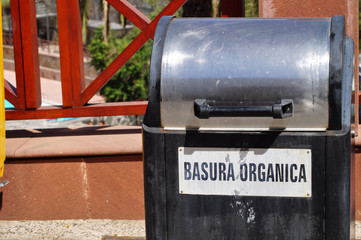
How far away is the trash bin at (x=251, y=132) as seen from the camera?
2.57m

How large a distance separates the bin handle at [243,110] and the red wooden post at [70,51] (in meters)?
2.65

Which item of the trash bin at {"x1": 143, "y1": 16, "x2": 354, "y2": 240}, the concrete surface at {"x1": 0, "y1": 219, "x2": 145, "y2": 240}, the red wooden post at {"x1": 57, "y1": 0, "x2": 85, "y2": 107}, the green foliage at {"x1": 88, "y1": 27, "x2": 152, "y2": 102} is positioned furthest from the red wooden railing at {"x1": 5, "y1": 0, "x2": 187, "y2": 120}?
the green foliage at {"x1": 88, "y1": 27, "x2": 152, "y2": 102}

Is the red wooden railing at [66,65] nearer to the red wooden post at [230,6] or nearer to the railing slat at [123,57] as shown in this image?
the railing slat at [123,57]

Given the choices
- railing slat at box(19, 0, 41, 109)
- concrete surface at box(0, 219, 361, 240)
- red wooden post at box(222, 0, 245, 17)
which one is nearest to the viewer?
concrete surface at box(0, 219, 361, 240)

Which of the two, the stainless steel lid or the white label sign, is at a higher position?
the stainless steel lid

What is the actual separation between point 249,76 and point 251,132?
23cm

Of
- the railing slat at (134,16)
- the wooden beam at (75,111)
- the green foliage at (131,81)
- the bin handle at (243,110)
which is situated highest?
the railing slat at (134,16)

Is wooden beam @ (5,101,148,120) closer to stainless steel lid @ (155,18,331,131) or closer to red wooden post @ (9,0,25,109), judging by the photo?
red wooden post @ (9,0,25,109)

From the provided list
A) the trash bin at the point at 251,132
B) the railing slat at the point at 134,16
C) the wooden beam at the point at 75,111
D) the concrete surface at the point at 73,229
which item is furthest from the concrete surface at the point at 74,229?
the trash bin at the point at 251,132

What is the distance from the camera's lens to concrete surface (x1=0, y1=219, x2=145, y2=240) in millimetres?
4684

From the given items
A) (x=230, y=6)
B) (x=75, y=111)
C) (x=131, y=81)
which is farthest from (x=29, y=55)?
(x=131, y=81)

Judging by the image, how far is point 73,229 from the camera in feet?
15.7

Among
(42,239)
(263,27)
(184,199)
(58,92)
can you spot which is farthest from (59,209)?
(58,92)

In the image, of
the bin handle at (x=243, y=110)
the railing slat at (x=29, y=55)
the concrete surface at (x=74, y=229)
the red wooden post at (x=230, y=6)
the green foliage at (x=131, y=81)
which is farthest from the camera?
the green foliage at (x=131, y=81)
